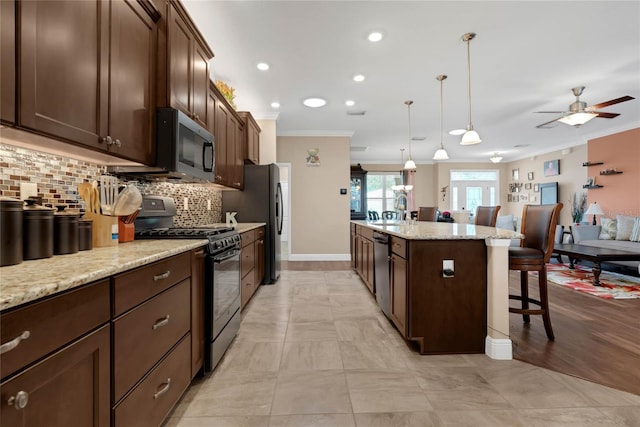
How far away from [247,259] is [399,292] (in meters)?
1.66

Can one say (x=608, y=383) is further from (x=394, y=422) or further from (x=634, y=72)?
(x=634, y=72)

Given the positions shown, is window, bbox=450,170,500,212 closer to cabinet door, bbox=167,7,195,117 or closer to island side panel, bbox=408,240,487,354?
island side panel, bbox=408,240,487,354

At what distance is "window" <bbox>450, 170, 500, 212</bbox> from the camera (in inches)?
402

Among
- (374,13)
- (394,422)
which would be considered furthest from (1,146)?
(374,13)

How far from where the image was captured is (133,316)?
1104mm

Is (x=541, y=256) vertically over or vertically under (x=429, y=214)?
under

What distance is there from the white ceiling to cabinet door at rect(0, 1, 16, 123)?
76.0 inches

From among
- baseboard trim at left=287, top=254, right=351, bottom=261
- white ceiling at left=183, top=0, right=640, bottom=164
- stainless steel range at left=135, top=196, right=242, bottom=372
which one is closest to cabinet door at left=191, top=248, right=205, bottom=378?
stainless steel range at left=135, top=196, right=242, bottom=372

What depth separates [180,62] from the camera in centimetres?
206

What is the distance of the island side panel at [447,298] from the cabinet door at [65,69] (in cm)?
199

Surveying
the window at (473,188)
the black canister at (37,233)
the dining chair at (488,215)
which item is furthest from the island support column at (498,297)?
the window at (473,188)

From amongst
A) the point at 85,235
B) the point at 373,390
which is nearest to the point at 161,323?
the point at 85,235

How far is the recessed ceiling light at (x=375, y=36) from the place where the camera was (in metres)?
2.91

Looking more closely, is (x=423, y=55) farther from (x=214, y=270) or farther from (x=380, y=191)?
(x=380, y=191)
